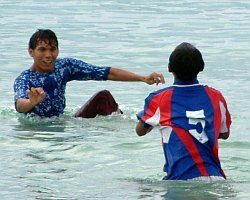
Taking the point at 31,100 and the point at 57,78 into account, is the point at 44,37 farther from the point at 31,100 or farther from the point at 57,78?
the point at 31,100

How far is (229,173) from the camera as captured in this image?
8375 millimetres

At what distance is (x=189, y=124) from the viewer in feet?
23.5

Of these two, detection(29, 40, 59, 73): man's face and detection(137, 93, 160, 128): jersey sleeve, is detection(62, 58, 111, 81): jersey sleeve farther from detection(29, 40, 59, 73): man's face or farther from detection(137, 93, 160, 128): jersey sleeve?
detection(137, 93, 160, 128): jersey sleeve

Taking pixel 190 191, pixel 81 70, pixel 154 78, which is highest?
pixel 154 78

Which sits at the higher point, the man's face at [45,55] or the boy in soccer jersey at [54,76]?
the man's face at [45,55]

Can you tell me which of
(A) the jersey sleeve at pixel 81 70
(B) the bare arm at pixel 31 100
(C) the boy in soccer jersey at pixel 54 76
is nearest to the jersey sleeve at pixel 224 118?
(B) the bare arm at pixel 31 100

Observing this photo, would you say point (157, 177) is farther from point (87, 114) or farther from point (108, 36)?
point (108, 36)

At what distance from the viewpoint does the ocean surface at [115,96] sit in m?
7.93

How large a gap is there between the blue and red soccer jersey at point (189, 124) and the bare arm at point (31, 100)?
1750 millimetres

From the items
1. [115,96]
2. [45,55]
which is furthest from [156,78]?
[115,96]

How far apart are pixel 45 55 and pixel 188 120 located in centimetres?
316

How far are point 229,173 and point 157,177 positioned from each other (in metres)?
0.59

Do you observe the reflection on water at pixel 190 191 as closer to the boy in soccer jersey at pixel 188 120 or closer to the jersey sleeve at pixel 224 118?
the boy in soccer jersey at pixel 188 120

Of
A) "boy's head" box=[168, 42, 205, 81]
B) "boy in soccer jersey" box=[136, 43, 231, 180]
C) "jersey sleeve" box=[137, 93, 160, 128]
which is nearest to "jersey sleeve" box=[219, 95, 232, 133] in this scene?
"boy in soccer jersey" box=[136, 43, 231, 180]
